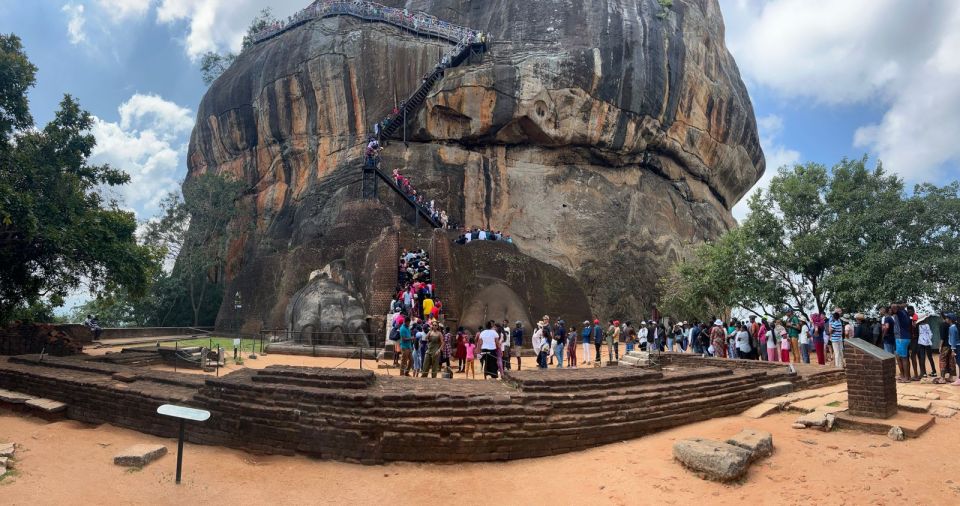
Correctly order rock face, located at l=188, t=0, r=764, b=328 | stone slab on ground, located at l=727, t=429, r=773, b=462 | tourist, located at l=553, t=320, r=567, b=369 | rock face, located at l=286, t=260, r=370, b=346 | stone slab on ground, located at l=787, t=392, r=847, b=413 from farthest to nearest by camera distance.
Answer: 1. rock face, located at l=188, t=0, r=764, b=328
2. rock face, located at l=286, t=260, r=370, b=346
3. tourist, located at l=553, t=320, r=567, b=369
4. stone slab on ground, located at l=787, t=392, r=847, b=413
5. stone slab on ground, located at l=727, t=429, r=773, b=462

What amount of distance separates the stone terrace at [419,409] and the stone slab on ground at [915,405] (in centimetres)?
191

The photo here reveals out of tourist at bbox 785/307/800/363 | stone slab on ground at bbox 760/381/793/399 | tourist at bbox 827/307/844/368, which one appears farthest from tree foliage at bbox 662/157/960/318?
stone slab on ground at bbox 760/381/793/399

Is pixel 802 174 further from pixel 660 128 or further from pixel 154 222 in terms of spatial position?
pixel 154 222

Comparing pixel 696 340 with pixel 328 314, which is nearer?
pixel 696 340

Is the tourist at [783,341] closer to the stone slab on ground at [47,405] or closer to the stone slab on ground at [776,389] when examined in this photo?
the stone slab on ground at [776,389]

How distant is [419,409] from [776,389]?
19.4 feet

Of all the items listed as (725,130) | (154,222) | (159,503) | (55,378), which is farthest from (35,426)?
(725,130)

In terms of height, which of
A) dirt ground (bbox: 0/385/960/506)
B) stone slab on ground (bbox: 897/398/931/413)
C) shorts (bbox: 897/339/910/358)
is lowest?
dirt ground (bbox: 0/385/960/506)

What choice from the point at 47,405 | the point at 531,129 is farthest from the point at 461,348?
the point at 531,129

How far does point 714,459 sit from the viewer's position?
5.77 m

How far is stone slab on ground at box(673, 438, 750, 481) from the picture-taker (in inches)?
224

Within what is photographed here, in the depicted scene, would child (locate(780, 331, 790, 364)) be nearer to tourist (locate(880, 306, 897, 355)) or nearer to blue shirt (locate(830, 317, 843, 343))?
blue shirt (locate(830, 317, 843, 343))

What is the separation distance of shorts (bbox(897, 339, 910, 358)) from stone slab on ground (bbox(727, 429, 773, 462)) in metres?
4.58

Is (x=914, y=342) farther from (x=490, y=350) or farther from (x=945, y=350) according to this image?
(x=490, y=350)
